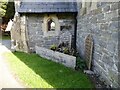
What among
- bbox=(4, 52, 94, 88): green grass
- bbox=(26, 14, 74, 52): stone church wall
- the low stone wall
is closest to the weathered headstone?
bbox=(26, 14, 74, 52): stone church wall

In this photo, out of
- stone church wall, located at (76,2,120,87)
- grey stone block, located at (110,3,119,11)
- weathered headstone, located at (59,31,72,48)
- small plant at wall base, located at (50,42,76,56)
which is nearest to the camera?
grey stone block, located at (110,3,119,11)

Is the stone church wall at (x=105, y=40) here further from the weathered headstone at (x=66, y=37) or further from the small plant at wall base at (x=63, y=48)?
the weathered headstone at (x=66, y=37)

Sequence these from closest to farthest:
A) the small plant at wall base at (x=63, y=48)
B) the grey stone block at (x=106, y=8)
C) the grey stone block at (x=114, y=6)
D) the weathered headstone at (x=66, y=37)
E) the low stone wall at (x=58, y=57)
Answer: the grey stone block at (x=114, y=6) → the grey stone block at (x=106, y=8) → the low stone wall at (x=58, y=57) → the small plant at wall base at (x=63, y=48) → the weathered headstone at (x=66, y=37)

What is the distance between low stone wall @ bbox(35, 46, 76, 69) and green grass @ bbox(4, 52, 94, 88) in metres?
0.24

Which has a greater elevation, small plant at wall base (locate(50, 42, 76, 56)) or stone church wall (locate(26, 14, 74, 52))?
stone church wall (locate(26, 14, 74, 52))

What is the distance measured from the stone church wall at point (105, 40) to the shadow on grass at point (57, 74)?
2.21 feet

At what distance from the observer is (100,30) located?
7.62 metres

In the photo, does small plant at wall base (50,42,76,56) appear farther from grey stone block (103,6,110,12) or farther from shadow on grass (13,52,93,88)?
grey stone block (103,6,110,12)

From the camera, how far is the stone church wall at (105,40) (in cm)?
617

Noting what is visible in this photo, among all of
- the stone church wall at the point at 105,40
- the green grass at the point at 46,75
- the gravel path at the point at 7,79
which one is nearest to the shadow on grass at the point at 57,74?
the green grass at the point at 46,75

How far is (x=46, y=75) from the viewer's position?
823 centimetres

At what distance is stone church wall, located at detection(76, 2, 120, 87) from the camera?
6.17 metres

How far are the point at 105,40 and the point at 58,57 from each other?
141 inches

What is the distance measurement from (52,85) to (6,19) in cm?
2214
